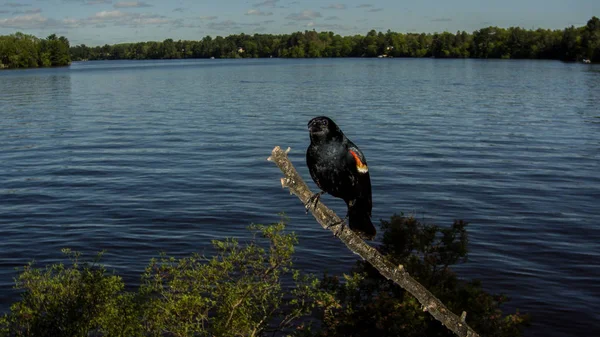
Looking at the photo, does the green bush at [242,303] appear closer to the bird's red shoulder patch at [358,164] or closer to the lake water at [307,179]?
the bird's red shoulder patch at [358,164]

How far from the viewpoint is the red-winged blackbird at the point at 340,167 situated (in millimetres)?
6051

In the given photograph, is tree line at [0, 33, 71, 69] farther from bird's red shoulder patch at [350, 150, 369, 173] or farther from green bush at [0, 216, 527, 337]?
bird's red shoulder patch at [350, 150, 369, 173]

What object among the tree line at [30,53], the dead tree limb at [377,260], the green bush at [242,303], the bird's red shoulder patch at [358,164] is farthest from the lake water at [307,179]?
the tree line at [30,53]

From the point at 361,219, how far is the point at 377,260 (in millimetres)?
1289

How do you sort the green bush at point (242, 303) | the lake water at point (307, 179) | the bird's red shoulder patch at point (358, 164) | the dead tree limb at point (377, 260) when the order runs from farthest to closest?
the lake water at point (307, 179), the green bush at point (242, 303), the bird's red shoulder patch at point (358, 164), the dead tree limb at point (377, 260)

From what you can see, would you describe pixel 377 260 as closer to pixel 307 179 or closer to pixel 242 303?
pixel 242 303

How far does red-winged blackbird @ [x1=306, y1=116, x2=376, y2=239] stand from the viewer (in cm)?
605

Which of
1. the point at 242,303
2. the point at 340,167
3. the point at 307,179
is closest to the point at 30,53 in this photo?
the point at 307,179

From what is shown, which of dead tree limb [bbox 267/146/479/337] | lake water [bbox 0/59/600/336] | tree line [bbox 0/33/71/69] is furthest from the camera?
tree line [bbox 0/33/71/69]

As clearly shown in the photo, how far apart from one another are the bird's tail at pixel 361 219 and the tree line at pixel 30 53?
181396mm

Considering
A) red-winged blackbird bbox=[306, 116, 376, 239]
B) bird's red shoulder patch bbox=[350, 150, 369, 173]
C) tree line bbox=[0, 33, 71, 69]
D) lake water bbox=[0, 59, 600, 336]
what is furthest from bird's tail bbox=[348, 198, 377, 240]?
tree line bbox=[0, 33, 71, 69]

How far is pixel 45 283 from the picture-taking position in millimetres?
8203

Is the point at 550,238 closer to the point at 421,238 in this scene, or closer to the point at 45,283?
the point at 421,238

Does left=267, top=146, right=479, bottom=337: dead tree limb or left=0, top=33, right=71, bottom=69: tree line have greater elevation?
left=0, top=33, right=71, bottom=69: tree line
